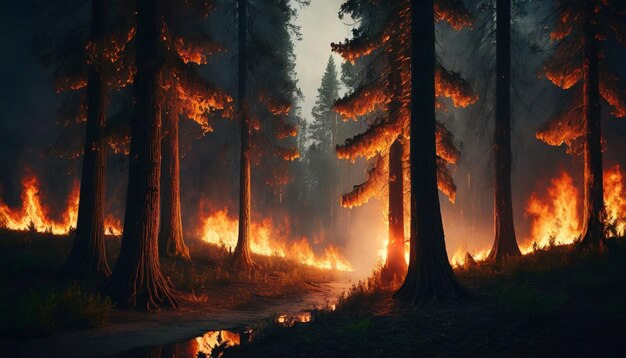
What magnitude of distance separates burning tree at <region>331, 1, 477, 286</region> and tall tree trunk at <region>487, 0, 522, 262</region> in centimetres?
235

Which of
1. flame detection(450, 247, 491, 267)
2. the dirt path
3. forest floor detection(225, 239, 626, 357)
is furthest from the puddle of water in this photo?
flame detection(450, 247, 491, 267)

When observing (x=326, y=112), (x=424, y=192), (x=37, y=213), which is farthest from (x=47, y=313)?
(x=326, y=112)

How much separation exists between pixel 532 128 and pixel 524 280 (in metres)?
31.5

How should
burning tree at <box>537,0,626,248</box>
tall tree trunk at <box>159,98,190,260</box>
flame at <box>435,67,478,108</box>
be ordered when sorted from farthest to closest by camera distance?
tall tree trunk at <box>159,98,190,260</box>, burning tree at <box>537,0,626,248</box>, flame at <box>435,67,478,108</box>

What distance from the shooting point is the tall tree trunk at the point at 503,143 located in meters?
15.0

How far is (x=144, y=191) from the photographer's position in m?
11.8

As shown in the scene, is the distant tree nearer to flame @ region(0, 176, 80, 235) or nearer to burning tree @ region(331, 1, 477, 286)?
flame @ region(0, 176, 80, 235)

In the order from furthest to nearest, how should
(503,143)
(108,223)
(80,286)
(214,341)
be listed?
(108,223) < (503,143) < (80,286) < (214,341)

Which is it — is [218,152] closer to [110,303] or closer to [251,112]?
[251,112]

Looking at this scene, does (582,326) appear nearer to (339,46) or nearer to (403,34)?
(403,34)

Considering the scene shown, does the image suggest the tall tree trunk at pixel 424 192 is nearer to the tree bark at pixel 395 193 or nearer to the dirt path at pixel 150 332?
the tree bark at pixel 395 193

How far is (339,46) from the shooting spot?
584 inches

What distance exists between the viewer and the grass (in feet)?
27.9

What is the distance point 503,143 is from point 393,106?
14.4 feet
